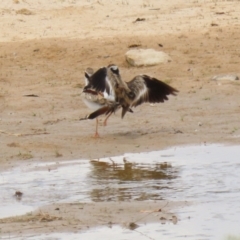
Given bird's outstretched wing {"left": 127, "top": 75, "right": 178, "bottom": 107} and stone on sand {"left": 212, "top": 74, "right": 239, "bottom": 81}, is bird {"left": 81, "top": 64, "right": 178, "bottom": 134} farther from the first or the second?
stone on sand {"left": 212, "top": 74, "right": 239, "bottom": 81}

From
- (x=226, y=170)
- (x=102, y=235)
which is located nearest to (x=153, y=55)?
(x=226, y=170)

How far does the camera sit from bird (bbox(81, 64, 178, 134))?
31.9 ft

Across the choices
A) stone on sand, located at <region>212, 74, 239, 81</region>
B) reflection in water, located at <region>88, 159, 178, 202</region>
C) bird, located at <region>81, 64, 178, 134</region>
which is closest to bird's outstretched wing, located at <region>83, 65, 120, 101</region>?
bird, located at <region>81, 64, 178, 134</region>

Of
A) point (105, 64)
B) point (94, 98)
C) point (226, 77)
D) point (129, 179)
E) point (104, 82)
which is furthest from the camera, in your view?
point (105, 64)

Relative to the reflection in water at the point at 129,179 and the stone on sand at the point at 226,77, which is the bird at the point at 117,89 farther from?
the stone on sand at the point at 226,77

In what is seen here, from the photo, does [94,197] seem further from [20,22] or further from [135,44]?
[20,22]

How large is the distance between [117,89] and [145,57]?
3574mm

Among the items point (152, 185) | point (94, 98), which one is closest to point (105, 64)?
point (94, 98)

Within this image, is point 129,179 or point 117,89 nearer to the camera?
point 129,179

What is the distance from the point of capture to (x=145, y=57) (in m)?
13.3

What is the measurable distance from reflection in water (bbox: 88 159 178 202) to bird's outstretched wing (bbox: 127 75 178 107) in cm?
128

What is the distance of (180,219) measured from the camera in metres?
6.75

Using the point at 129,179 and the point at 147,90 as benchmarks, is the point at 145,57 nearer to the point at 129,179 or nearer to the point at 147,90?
the point at 147,90

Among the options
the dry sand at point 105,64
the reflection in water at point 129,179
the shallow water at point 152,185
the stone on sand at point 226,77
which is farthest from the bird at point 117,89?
the stone on sand at point 226,77
